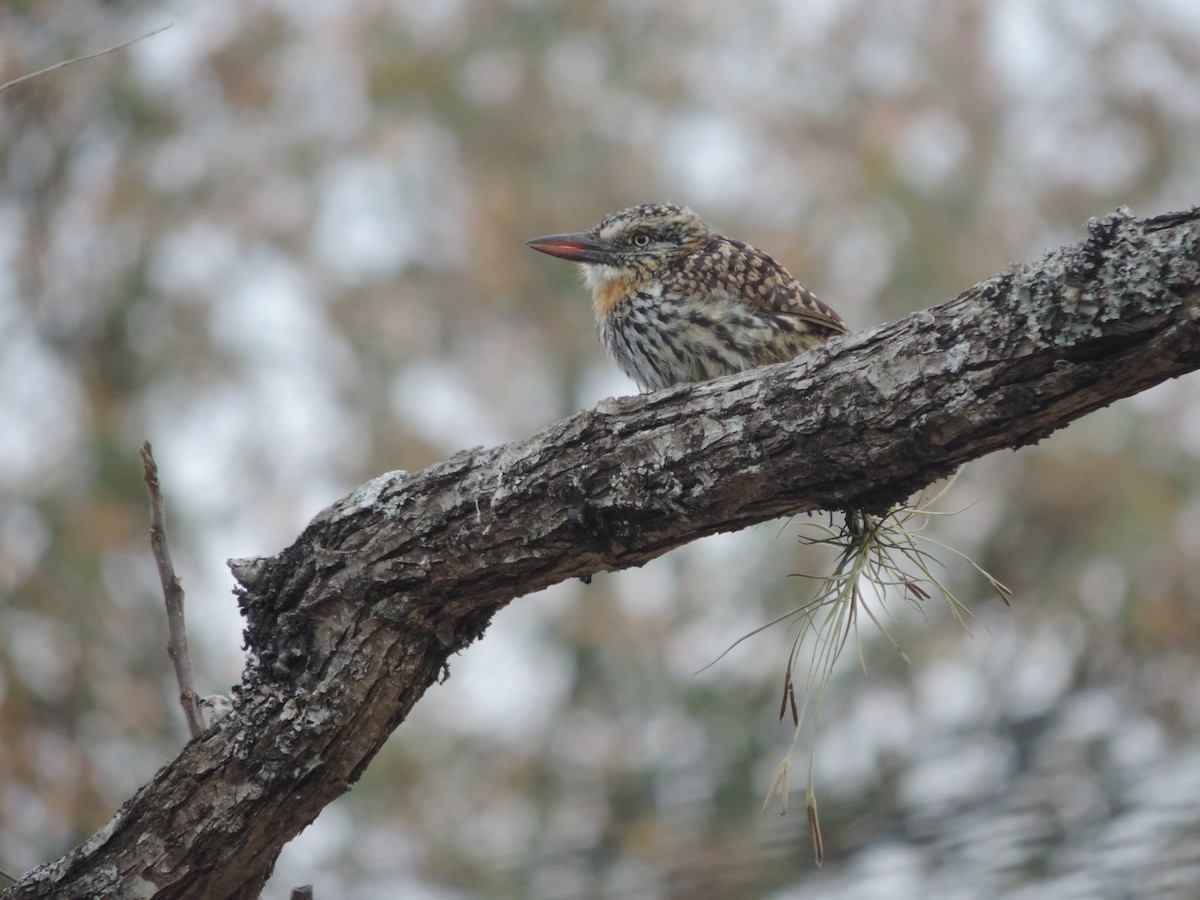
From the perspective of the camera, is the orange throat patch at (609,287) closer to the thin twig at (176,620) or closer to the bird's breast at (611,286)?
the bird's breast at (611,286)

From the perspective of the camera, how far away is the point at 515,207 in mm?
10781

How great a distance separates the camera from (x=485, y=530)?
A: 282 cm

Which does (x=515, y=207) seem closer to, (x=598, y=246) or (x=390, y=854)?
(x=390, y=854)

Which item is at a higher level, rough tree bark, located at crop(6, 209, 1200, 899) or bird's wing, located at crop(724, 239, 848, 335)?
bird's wing, located at crop(724, 239, 848, 335)

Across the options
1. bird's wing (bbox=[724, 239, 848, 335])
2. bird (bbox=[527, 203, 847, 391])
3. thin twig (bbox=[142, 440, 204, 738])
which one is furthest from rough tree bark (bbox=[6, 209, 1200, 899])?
bird's wing (bbox=[724, 239, 848, 335])

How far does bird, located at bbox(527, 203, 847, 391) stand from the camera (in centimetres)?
422

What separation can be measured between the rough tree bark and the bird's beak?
206cm

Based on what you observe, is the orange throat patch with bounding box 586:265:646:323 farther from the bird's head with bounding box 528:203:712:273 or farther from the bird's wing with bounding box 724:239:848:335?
the bird's wing with bounding box 724:239:848:335

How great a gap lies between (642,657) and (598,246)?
5.58 metres

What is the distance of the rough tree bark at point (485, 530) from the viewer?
96.7 inches

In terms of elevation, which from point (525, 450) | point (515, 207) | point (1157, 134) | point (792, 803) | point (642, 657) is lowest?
point (525, 450)

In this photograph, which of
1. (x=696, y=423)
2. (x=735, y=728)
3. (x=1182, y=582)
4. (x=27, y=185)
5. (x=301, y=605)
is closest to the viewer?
(x=696, y=423)

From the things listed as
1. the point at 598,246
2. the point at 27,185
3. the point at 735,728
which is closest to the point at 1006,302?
the point at 598,246

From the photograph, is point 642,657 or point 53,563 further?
point 642,657
